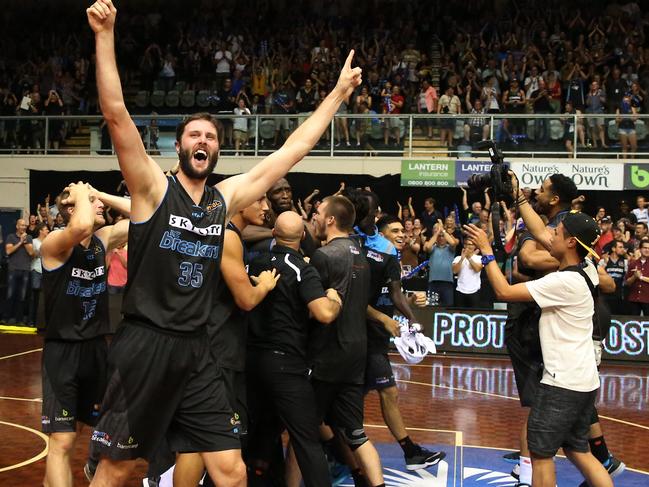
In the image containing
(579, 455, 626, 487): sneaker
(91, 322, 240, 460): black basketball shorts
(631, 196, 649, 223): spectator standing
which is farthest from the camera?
(631, 196, 649, 223): spectator standing

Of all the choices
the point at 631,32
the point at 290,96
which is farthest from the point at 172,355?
the point at 631,32

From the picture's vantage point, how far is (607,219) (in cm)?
1664

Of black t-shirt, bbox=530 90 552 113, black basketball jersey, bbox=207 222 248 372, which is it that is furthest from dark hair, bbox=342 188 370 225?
black t-shirt, bbox=530 90 552 113

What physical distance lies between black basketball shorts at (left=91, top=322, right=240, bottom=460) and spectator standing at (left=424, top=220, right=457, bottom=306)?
11736 mm

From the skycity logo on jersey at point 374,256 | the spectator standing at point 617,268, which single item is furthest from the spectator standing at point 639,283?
the skycity logo on jersey at point 374,256

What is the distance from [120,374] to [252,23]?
25429 mm

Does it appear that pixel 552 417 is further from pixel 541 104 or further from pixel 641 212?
pixel 541 104

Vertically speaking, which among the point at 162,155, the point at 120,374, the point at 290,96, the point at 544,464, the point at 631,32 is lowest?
the point at 544,464

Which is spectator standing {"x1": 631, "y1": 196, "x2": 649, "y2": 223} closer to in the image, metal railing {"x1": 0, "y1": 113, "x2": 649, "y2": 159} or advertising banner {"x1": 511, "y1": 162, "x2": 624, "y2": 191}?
advertising banner {"x1": 511, "y1": 162, "x2": 624, "y2": 191}

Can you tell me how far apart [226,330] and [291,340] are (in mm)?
530

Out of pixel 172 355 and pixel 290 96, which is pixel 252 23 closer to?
pixel 290 96

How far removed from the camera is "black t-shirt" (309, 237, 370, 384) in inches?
Answer: 239

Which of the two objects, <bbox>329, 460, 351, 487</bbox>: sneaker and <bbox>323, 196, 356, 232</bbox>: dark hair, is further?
<bbox>329, 460, 351, 487</bbox>: sneaker

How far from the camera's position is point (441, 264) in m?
15.9
